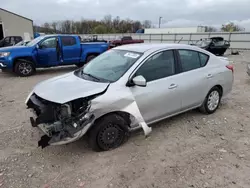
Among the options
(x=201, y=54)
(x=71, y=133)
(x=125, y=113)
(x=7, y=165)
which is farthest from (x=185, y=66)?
(x=7, y=165)

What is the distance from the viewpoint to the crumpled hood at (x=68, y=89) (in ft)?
9.35

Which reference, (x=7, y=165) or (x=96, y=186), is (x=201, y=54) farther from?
(x=7, y=165)

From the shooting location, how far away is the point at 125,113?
3.18 metres

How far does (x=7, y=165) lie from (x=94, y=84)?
1657mm

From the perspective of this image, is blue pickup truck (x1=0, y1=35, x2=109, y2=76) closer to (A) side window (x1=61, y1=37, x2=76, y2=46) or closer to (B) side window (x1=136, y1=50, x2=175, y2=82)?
(A) side window (x1=61, y1=37, x2=76, y2=46)

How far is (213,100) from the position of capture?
451cm

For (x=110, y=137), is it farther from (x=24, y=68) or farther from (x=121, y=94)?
(x=24, y=68)

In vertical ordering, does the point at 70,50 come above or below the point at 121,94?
above

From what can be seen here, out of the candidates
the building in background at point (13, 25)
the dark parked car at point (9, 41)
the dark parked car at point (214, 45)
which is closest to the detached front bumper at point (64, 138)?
the dark parked car at point (214, 45)

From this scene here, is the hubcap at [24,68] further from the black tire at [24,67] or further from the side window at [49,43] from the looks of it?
the side window at [49,43]

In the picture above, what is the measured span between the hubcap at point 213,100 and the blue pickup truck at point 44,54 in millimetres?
6920

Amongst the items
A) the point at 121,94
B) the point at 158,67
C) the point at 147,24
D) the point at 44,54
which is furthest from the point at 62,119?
the point at 147,24

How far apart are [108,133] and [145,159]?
0.66 meters

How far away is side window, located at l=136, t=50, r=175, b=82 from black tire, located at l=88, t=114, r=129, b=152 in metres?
0.82
